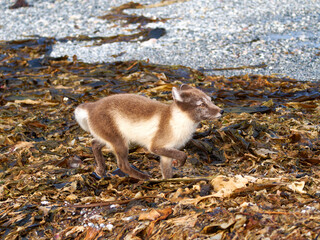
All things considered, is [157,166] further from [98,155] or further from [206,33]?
[206,33]

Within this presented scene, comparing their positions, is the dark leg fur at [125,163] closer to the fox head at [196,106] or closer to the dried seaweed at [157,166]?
the dried seaweed at [157,166]

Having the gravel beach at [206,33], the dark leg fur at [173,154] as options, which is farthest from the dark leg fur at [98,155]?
the gravel beach at [206,33]

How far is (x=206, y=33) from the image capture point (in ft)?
37.2

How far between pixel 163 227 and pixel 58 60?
7.23m

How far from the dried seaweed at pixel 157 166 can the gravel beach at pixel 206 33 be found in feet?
3.44

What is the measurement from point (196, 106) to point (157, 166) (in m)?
1.09

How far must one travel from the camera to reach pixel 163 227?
3.44 m

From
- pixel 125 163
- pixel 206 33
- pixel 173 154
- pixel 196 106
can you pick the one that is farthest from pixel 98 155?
pixel 206 33

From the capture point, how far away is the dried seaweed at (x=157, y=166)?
3438 mm

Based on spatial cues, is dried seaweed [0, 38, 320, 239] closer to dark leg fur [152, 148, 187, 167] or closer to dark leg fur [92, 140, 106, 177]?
dark leg fur [92, 140, 106, 177]

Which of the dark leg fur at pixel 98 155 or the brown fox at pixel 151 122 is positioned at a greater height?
the brown fox at pixel 151 122

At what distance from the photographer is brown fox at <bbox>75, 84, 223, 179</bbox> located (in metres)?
4.75

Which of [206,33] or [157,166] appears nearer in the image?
[157,166]

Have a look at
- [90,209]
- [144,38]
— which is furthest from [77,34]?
[90,209]
